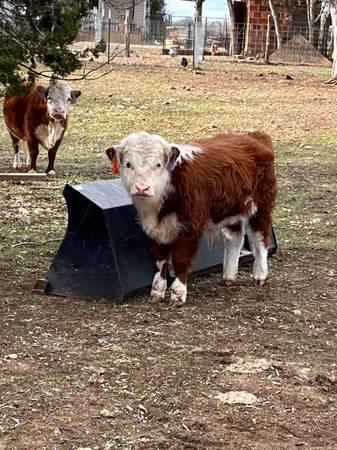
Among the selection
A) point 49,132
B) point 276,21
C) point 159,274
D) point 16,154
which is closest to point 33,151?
point 49,132

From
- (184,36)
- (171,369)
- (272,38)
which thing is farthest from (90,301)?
(184,36)

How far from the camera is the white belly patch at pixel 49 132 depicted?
1131 cm

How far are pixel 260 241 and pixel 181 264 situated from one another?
887 millimetres

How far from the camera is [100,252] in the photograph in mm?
5938

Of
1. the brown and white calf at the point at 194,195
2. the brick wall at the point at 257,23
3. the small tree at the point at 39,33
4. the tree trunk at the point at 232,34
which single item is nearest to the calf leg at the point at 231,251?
the brown and white calf at the point at 194,195

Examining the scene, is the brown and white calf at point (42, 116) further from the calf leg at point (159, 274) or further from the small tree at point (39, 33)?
the calf leg at point (159, 274)

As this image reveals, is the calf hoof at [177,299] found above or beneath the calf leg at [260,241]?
beneath

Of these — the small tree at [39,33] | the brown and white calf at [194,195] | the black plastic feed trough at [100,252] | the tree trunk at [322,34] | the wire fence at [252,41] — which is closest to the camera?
the brown and white calf at [194,195]

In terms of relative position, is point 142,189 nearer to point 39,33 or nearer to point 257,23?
point 39,33

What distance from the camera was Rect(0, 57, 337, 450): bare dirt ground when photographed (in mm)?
3896

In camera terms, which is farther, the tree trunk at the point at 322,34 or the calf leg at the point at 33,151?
the tree trunk at the point at 322,34

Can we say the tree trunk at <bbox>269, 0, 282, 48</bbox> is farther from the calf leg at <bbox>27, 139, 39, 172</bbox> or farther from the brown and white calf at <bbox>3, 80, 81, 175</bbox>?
the calf leg at <bbox>27, 139, 39, 172</bbox>

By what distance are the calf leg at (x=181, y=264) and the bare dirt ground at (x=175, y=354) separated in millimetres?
119

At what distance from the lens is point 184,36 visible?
6034 cm
